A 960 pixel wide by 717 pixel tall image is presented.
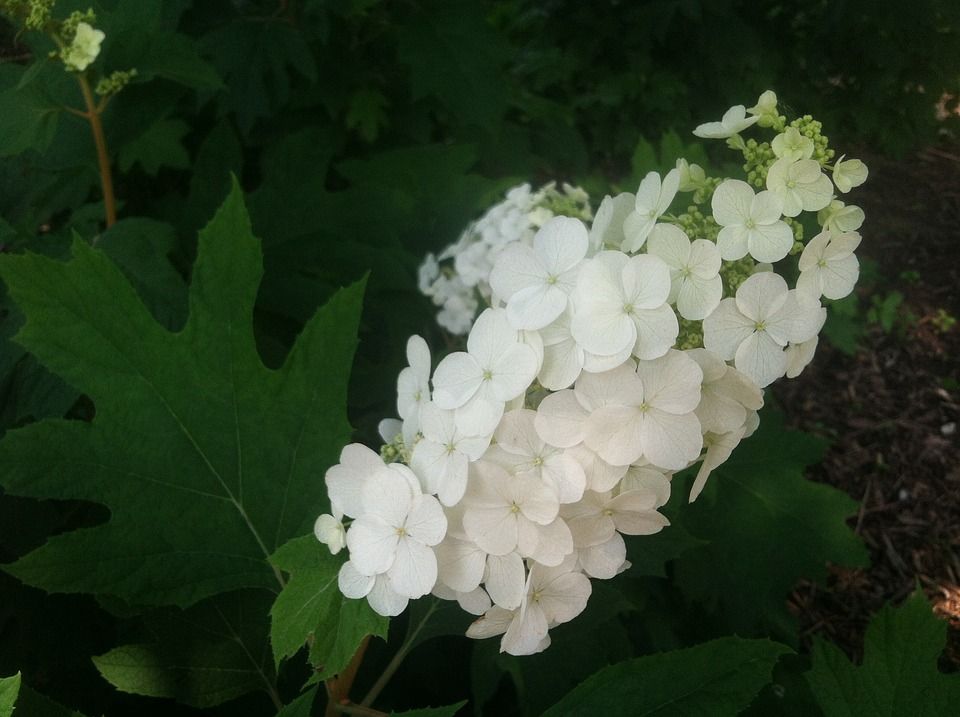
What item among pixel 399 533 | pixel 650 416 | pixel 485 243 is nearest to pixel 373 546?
pixel 399 533

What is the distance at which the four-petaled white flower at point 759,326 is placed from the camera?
910 mm

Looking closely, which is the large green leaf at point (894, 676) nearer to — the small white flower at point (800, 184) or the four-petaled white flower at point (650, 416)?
the four-petaled white flower at point (650, 416)

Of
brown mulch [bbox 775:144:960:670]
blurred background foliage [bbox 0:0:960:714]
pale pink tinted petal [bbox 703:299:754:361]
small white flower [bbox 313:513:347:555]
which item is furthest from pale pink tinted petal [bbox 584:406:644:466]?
brown mulch [bbox 775:144:960:670]

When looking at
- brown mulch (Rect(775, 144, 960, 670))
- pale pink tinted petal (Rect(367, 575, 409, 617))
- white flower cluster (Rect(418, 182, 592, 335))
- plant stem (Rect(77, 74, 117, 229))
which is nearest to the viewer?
pale pink tinted petal (Rect(367, 575, 409, 617))

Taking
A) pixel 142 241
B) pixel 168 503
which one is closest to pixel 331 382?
pixel 168 503

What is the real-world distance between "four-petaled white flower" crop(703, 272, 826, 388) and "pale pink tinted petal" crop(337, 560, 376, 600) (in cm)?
49

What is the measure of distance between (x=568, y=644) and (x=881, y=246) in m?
2.85

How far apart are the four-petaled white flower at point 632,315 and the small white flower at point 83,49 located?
1.08 meters

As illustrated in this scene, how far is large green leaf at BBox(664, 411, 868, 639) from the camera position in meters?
2.12

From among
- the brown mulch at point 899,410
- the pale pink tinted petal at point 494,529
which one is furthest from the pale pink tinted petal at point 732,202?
the brown mulch at point 899,410

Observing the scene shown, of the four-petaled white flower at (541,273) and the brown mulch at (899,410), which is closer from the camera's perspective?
the four-petaled white flower at (541,273)

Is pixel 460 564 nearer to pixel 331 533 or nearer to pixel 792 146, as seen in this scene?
pixel 331 533

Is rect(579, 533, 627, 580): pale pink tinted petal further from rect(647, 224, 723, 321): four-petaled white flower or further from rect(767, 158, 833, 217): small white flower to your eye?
rect(767, 158, 833, 217): small white flower

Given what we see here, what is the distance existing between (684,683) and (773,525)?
111 cm
